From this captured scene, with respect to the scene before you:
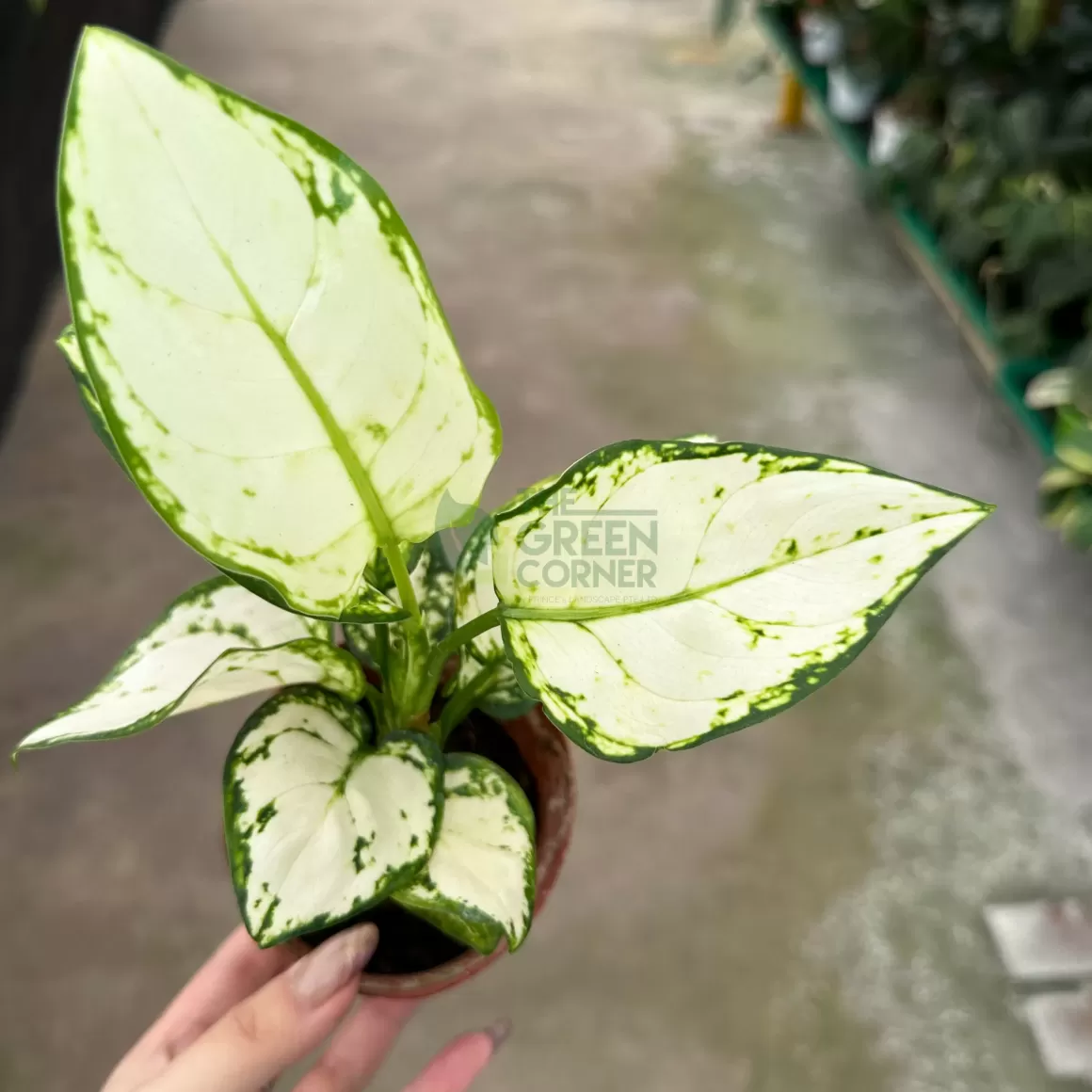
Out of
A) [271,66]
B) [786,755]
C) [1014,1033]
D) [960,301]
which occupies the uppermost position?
[271,66]

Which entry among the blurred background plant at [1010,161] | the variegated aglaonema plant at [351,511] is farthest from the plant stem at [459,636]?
the blurred background plant at [1010,161]

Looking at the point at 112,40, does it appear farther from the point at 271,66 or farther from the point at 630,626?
the point at 271,66

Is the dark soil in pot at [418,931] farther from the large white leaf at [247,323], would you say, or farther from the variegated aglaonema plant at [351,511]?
the large white leaf at [247,323]

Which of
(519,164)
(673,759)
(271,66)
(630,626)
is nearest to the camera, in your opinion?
→ (630,626)

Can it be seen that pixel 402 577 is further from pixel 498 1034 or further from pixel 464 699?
pixel 498 1034

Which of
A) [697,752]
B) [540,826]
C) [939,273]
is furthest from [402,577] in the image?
[939,273]

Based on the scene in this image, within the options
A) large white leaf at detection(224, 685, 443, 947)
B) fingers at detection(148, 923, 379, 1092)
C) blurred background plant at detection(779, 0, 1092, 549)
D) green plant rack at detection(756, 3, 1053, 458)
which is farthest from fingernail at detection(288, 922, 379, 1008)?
green plant rack at detection(756, 3, 1053, 458)

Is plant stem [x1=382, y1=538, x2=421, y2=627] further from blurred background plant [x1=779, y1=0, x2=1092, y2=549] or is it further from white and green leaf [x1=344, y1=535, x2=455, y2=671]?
blurred background plant [x1=779, y1=0, x2=1092, y2=549]

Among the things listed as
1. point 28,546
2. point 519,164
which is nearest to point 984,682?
point 28,546
